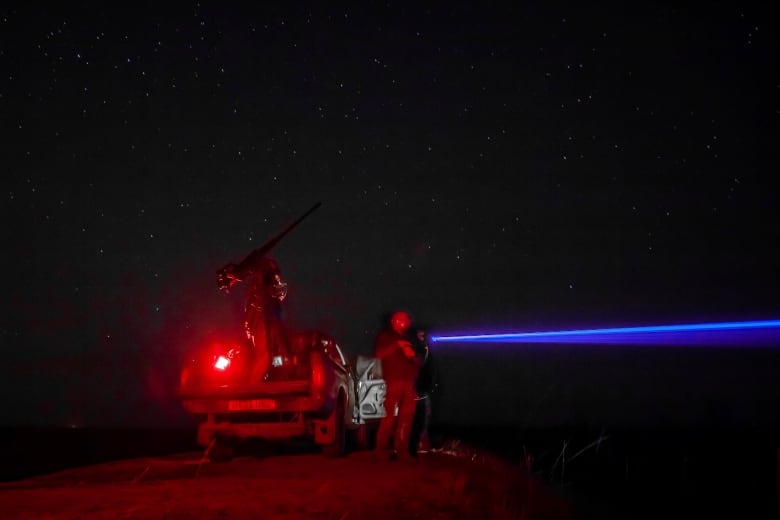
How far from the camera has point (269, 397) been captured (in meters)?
10.6

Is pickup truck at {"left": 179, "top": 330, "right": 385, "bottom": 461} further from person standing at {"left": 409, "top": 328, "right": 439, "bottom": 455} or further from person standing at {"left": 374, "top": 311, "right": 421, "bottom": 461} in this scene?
person standing at {"left": 409, "top": 328, "right": 439, "bottom": 455}

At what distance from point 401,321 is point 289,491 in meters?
3.35

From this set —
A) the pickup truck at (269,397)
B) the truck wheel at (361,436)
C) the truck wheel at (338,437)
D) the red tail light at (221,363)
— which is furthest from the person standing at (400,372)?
the red tail light at (221,363)

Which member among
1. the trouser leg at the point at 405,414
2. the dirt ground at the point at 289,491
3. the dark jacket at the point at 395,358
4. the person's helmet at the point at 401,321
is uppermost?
the person's helmet at the point at 401,321

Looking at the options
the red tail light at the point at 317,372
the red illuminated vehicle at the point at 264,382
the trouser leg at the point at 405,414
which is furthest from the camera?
the trouser leg at the point at 405,414

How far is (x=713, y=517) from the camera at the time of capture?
10023 mm

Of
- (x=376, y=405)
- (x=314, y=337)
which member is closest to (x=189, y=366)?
(x=314, y=337)

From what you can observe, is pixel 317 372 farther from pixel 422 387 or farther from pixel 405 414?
pixel 422 387

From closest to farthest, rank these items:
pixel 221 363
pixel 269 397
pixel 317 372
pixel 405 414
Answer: pixel 317 372 → pixel 269 397 → pixel 405 414 → pixel 221 363

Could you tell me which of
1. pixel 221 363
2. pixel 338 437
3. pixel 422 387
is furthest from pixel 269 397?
pixel 422 387

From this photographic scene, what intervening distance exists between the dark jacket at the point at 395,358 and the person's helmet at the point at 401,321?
0.08m

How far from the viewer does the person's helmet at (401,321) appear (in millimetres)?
10875

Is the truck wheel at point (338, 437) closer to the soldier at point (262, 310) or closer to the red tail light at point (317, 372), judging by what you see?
the red tail light at point (317, 372)

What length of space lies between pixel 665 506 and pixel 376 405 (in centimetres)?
443
